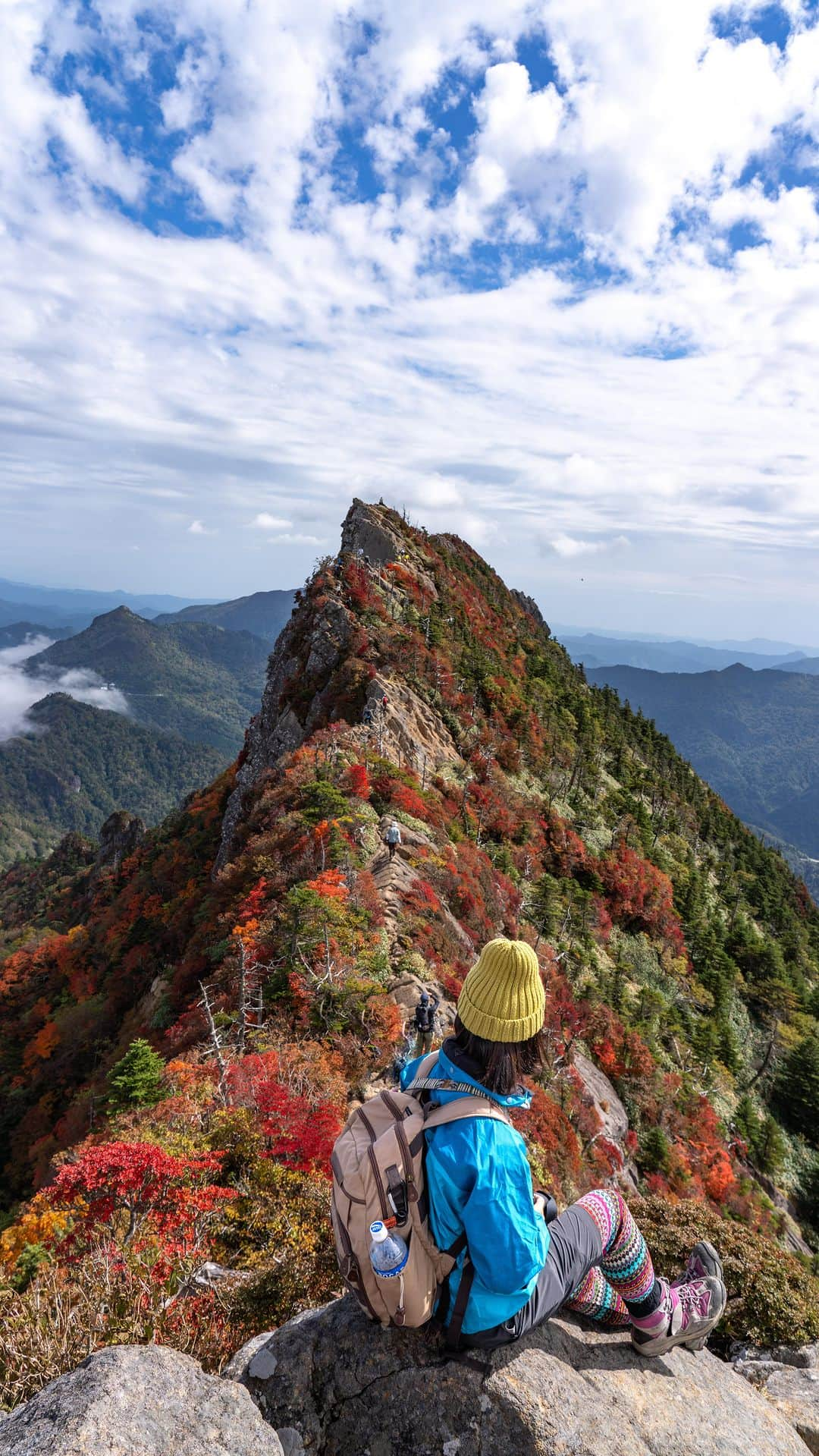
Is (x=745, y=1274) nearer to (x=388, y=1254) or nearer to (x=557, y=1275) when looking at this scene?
(x=557, y=1275)

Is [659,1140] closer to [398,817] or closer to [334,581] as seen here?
[398,817]

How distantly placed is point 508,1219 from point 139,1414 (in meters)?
2.15

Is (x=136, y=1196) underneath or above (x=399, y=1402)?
underneath

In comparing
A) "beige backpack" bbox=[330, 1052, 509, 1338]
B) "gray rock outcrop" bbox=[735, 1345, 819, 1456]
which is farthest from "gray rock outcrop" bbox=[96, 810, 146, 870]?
"beige backpack" bbox=[330, 1052, 509, 1338]

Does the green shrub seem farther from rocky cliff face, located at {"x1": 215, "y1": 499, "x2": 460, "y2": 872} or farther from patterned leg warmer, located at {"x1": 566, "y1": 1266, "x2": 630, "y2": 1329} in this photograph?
rocky cliff face, located at {"x1": 215, "y1": 499, "x2": 460, "y2": 872}

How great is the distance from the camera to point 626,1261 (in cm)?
489

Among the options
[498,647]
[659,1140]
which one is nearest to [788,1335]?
[659,1140]

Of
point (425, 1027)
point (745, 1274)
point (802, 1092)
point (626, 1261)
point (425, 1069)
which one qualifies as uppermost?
point (425, 1069)

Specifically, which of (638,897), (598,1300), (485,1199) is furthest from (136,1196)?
(638,897)

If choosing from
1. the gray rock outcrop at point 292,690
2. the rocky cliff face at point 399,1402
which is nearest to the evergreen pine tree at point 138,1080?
the rocky cliff face at point 399,1402

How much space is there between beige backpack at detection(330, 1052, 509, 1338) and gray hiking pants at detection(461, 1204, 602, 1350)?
510 mm

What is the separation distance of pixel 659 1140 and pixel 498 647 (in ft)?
155

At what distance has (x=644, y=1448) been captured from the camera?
426cm

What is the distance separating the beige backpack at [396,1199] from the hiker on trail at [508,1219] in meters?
0.06
